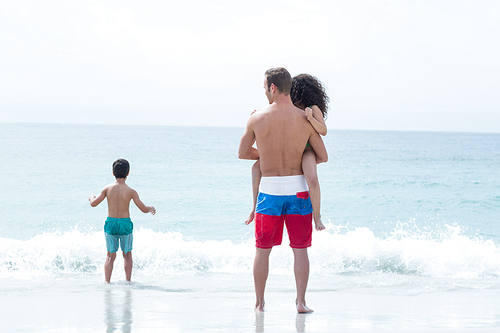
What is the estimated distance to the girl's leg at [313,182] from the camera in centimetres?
336

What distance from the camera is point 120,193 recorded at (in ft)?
16.7

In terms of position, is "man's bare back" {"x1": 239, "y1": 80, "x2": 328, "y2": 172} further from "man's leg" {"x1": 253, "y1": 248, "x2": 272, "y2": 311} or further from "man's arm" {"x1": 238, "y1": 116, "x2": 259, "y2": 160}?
"man's leg" {"x1": 253, "y1": 248, "x2": 272, "y2": 311}

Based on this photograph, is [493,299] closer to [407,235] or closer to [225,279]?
[225,279]

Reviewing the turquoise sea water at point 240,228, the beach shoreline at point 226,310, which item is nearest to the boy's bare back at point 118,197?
the beach shoreline at point 226,310

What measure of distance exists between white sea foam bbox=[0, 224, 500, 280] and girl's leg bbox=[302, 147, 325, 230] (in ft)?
8.97

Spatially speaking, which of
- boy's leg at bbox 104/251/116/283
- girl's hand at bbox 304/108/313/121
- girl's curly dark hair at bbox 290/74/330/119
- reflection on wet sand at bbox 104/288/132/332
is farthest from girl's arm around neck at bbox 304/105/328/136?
boy's leg at bbox 104/251/116/283

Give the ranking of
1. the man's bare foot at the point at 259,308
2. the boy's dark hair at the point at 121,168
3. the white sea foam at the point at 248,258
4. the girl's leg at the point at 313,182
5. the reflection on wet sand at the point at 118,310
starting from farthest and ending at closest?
the white sea foam at the point at 248,258
the boy's dark hair at the point at 121,168
the man's bare foot at the point at 259,308
the girl's leg at the point at 313,182
the reflection on wet sand at the point at 118,310

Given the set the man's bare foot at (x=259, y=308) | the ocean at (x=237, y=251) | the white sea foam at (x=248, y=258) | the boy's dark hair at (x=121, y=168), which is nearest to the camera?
the man's bare foot at (x=259, y=308)

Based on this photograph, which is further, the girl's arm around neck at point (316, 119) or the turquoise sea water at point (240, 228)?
the turquoise sea water at point (240, 228)

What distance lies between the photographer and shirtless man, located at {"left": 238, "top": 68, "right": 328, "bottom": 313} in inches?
133

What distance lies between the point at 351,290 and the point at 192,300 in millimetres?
1760

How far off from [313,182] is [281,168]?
262mm

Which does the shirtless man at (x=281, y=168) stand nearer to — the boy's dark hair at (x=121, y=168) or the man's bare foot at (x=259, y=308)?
the man's bare foot at (x=259, y=308)

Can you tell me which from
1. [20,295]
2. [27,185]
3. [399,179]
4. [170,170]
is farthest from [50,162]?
[20,295]
